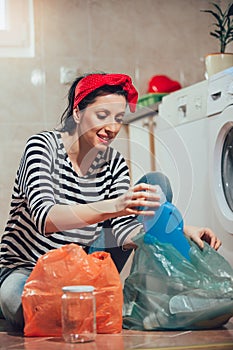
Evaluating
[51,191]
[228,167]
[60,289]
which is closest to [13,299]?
[60,289]

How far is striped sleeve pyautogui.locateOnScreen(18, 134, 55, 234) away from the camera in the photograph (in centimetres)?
177

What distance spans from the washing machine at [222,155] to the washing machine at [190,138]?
6cm

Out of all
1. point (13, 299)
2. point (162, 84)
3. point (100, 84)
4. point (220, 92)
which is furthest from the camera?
point (162, 84)

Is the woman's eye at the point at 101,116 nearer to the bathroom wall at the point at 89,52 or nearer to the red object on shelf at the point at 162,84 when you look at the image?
the bathroom wall at the point at 89,52

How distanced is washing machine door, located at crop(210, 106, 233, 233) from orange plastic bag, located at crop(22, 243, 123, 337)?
708mm

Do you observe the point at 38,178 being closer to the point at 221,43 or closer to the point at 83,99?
the point at 83,99

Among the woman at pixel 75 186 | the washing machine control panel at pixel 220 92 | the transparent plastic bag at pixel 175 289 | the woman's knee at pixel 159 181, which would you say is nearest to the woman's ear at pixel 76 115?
the woman at pixel 75 186

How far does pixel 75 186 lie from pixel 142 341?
46 centimetres

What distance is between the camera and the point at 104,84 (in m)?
1.87

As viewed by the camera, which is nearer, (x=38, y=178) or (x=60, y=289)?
(x=60, y=289)

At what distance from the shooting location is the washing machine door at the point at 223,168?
7.59 feet

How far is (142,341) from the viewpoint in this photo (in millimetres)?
1628

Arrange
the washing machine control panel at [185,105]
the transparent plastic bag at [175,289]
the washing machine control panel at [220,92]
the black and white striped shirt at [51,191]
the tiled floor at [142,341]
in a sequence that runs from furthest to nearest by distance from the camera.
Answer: the washing machine control panel at [185,105] → the washing machine control panel at [220,92] → the black and white striped shirt at [51,191] → the transparent plastic bag at [175,289] → the tiled floor at [142,341]

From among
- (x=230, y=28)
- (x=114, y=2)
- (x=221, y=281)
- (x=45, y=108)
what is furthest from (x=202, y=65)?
(x=221, y=281)
